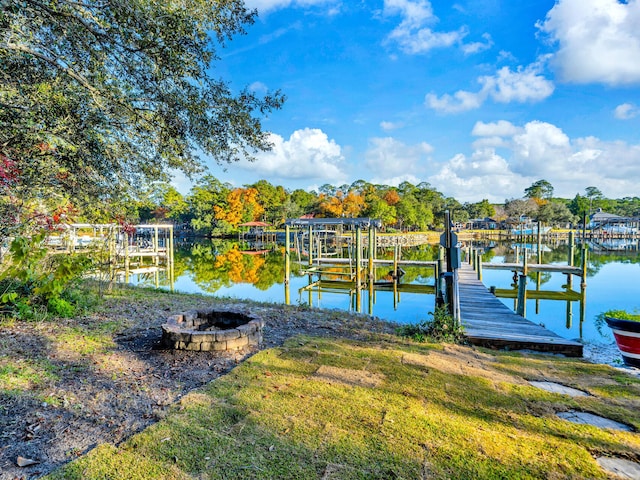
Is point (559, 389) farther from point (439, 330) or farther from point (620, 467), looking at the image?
point (439, 330)

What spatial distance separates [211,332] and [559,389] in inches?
139

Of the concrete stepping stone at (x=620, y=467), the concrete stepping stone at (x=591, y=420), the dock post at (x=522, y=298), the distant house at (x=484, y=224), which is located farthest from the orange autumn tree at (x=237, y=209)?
the concrete stepping stone at (x=620, y=467)

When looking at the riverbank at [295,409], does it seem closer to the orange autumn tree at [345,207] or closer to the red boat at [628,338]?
the red boat at [628,338]

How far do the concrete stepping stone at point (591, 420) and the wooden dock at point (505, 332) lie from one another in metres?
2.11

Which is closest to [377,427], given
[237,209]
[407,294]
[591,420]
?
[591,420]

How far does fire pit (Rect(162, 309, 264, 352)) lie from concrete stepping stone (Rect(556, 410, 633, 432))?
3.13 m

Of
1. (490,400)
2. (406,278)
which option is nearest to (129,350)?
(490,400)

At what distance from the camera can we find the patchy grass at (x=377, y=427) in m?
1.97

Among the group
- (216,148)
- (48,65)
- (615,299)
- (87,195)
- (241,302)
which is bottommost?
(615,299)

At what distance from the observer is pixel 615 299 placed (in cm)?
1255

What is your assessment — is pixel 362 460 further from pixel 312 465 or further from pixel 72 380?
pixel 72 380

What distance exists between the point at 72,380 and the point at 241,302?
4.18 m

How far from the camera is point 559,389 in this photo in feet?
10.6

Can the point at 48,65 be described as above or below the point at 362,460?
above
